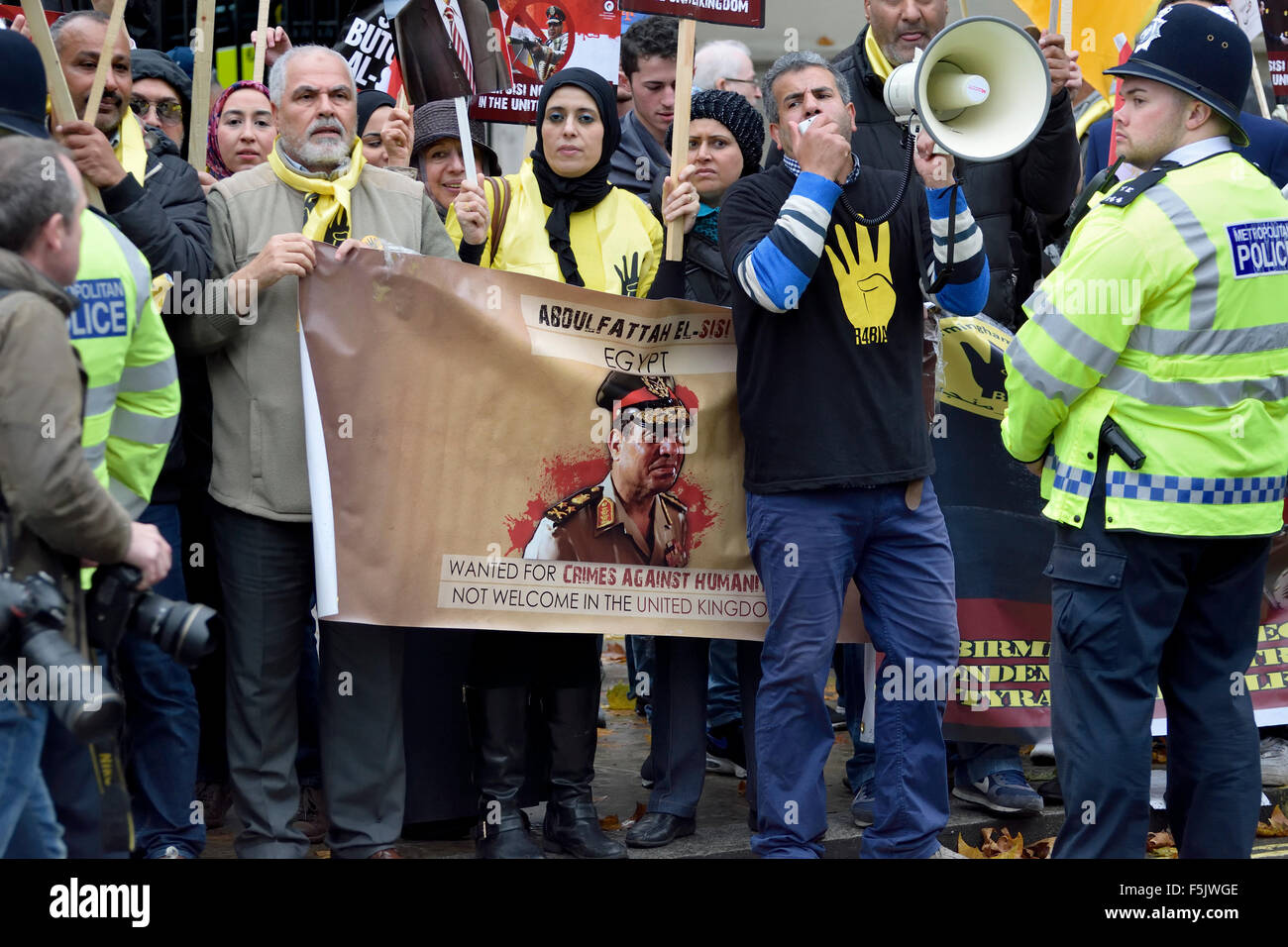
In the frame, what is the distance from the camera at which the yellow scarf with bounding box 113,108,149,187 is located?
16.1 feet

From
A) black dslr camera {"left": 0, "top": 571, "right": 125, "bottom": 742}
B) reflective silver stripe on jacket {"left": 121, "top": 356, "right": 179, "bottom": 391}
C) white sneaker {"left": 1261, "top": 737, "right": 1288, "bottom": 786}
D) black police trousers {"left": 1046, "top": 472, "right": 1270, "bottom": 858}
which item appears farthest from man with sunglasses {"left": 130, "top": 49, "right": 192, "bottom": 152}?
white sneaker {"left": 1261, "top": 737, "right": 1288, "bottom": 786}

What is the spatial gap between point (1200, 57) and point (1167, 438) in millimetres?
1032

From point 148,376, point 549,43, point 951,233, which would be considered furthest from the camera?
point 549,43

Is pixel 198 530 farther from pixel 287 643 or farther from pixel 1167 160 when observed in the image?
pixel 1167 160

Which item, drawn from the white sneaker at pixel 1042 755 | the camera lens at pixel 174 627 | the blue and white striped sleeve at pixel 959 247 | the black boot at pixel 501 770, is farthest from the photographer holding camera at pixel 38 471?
the white sneaker at pixel 1042 755

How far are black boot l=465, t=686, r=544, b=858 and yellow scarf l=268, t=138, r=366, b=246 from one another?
1.57 metres

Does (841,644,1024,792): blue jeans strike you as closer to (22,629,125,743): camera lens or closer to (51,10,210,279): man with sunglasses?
(51,10,210,279): man with sunglasses

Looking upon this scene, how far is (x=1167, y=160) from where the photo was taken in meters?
4.27

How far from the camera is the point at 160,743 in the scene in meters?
4.82

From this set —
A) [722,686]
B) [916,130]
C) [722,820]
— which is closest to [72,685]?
[916,130]

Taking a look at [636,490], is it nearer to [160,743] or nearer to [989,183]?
[160,743]

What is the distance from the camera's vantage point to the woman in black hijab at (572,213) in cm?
538

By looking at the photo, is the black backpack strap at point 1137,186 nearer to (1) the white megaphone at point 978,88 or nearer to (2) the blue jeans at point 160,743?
(1) the white megaphone at point 978,88

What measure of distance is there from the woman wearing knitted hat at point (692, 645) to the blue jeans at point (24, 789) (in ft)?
8.01
